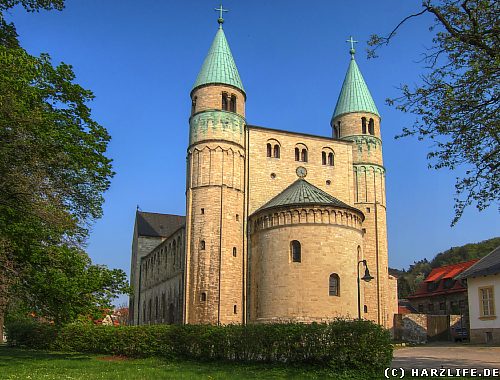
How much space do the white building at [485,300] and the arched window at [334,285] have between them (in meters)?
9.54

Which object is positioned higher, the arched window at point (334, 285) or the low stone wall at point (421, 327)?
the arched window at point (334, 285)

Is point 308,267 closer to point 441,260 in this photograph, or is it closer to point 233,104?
point 233,104

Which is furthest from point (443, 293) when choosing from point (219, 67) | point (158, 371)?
point (158, 371)

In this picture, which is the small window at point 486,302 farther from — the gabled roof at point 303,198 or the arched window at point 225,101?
the arched window at point 225,101

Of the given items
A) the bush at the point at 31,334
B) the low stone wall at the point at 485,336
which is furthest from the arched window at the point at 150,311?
the low stone wall at the point at 485,336

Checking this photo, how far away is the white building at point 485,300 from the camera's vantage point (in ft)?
110

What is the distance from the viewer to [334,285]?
33.4m

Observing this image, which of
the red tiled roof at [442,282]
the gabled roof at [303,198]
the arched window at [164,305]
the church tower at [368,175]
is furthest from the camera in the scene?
the red tiled roof at [442,282]

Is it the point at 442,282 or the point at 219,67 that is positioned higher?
the point at 219,67

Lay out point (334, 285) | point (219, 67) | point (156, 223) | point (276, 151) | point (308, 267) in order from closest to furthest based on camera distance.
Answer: point (308, 267) → point (334, 285) → point (219, 67) → point (276, 151) → point (156, 223)

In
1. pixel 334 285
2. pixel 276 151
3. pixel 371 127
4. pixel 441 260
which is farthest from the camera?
pixel 441 260

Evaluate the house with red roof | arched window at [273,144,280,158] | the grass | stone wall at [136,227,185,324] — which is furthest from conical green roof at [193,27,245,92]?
the house with red roof

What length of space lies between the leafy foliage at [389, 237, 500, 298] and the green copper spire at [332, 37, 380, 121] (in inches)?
2058

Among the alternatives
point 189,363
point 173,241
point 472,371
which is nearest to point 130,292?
point 189,363
